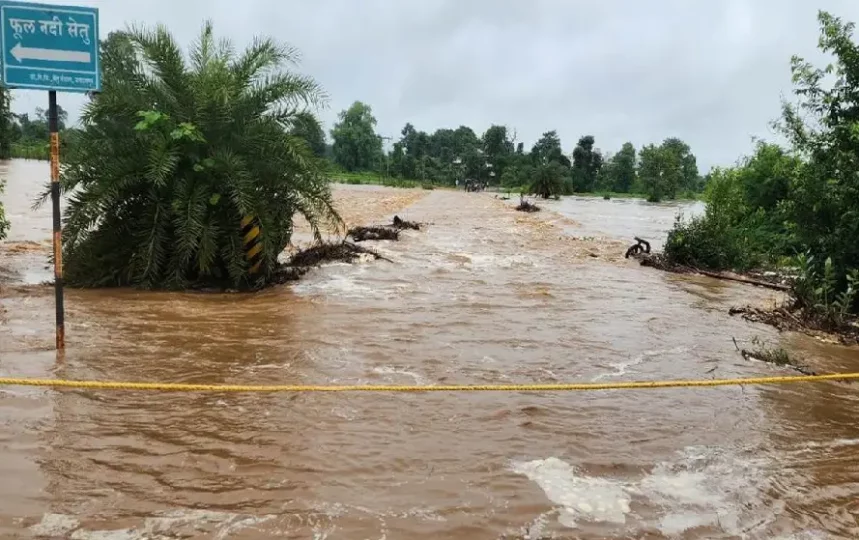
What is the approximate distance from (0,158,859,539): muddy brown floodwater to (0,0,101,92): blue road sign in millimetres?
2351

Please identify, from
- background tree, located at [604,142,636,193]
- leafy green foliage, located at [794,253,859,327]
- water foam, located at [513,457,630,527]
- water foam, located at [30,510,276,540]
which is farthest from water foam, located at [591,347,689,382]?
background tree, located at [604,142,636,193]

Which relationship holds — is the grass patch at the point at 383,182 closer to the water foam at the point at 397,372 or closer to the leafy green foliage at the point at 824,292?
the leafy green foliage at the point at 824,292

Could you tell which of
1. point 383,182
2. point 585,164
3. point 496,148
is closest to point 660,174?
point 585,164

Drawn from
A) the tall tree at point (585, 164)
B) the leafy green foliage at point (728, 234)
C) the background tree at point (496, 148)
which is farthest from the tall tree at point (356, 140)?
the leafy green foliage at point (728, 234)

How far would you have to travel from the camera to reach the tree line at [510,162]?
79.2 m

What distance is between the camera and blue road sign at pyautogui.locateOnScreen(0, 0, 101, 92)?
5.02m

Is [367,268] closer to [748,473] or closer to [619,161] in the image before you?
[748,473]

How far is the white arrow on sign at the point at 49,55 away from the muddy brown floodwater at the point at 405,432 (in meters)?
2.52

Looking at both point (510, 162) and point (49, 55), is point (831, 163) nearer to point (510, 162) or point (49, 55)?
point (49, 55)

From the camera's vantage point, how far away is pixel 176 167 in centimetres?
931

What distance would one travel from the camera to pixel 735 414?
5211 millimetres

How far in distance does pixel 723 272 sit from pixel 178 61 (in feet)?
39.6

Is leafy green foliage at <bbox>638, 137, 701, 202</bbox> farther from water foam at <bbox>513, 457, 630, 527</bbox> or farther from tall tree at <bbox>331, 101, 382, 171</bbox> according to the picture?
water foam at <bbox>513, 457, 630, 527</bbox>

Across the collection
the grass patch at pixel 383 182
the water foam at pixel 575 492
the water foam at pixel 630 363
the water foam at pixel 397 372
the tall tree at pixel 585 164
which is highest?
the tall tree at pixel 585 164
